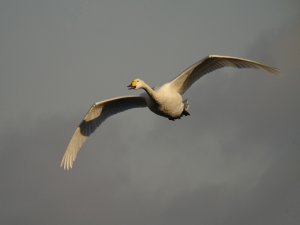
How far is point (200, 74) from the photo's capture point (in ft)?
117

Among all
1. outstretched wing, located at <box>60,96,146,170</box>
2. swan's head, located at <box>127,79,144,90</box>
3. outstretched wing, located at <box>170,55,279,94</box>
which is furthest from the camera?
outstretched wing, located at <box>60,96,146,170</box>

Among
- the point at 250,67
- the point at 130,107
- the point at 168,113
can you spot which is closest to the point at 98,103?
the point at 130,107

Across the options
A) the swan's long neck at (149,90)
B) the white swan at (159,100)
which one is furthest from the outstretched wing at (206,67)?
the swan's long neck at (149,90)

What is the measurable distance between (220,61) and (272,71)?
2412 mm

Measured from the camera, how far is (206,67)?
35.5 metres

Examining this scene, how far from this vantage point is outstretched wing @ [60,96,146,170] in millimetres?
37250

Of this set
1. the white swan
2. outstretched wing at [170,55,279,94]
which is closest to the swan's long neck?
the white swan

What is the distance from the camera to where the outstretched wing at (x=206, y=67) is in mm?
34625

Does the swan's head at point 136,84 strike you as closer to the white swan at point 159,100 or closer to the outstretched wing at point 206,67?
the white swan at point 159,100

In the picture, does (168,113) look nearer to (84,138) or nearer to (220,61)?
(220,61)

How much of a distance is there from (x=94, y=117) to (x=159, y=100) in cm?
546

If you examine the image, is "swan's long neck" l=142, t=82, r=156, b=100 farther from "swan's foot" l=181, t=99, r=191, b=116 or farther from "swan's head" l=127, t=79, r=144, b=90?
"swan's foot" l=181, t=99, r=191, b=116

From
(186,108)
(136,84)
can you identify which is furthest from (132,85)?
(186,108)

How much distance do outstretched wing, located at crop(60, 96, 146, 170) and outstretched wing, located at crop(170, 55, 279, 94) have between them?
2270 millimetres
